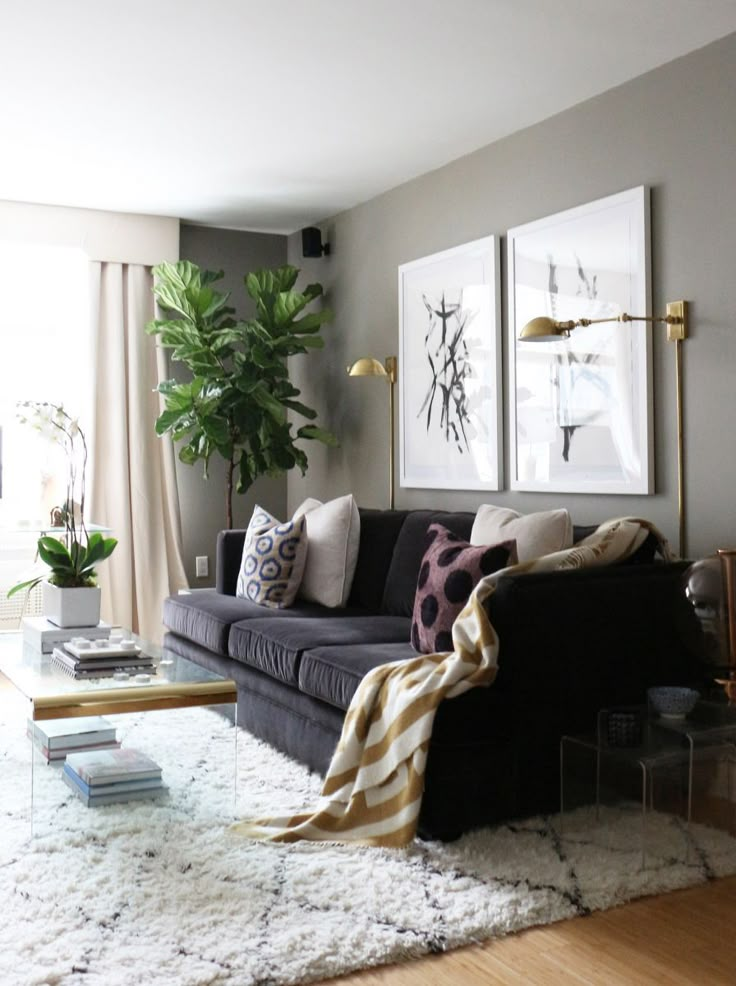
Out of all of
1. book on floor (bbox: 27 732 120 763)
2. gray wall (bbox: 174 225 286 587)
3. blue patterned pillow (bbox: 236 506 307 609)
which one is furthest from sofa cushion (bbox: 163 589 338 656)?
gray wall (bbox: 174 225 286 587)

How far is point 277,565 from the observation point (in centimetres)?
449

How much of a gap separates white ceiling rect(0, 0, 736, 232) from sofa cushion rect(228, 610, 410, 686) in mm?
2053

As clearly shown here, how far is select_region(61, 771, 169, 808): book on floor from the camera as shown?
3064 millimetres

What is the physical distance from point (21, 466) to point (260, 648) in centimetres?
279

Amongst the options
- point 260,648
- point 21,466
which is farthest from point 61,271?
point 260,648

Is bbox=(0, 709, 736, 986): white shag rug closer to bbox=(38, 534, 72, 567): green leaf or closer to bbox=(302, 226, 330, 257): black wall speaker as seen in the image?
bbox=(38, 534, 72, 567): green leaf

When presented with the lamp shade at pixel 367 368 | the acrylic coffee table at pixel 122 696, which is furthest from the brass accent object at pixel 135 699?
the lamp shade at pixel 367 368

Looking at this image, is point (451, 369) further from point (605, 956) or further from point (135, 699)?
point (605, 956)

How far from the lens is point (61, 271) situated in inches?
241

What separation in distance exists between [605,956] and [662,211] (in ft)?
8.49

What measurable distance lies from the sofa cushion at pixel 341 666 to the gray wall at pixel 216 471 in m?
2.82

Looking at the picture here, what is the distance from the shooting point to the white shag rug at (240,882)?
222 cm

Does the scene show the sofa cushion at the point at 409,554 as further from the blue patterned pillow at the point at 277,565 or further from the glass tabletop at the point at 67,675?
the glass tabletop at the point at 67,675

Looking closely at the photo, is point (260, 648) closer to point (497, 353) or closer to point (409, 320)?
point (497, 353)
